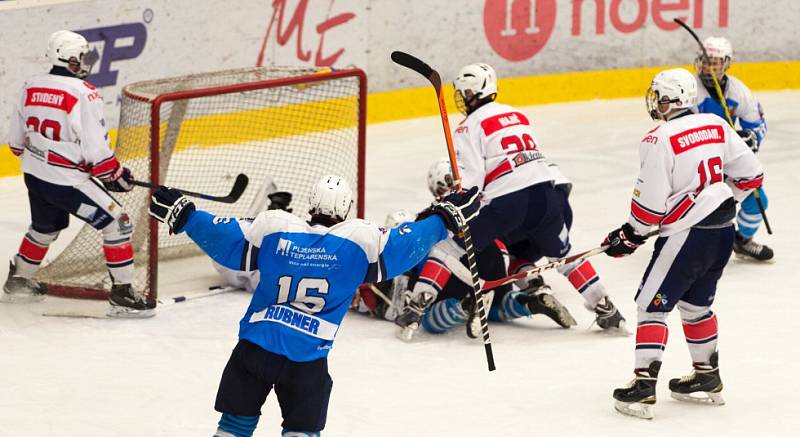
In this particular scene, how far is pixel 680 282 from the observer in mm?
4738

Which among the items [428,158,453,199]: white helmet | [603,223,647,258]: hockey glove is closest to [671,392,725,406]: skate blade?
[603,223,647,258]: hockey glove

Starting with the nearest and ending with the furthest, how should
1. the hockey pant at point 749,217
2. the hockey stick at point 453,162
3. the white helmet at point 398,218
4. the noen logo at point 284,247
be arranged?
the noen logo at point 284,247, the hockey stick at point 453,162, the white helmet at point 398,218, the hockey pant at point 749,217

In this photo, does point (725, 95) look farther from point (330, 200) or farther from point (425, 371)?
point (330, 200)

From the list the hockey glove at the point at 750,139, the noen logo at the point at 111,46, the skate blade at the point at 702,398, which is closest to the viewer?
the skate blade at the point at 702,398

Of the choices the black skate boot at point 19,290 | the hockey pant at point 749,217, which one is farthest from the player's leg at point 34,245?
the hockey pant at point 749,217

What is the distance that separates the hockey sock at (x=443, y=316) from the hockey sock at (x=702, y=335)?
3.64 feet

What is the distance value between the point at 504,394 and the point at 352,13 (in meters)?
4.88

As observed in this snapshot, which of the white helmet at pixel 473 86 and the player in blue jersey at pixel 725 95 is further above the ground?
the white helmet at pixel 473 86

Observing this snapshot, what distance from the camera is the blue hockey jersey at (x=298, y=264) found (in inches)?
148

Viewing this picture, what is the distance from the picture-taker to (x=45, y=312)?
6020 millimetres

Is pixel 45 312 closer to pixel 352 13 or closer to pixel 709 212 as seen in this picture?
pixel 709 212

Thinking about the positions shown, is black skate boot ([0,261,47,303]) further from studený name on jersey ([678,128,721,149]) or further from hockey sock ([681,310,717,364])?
studený name on jersey ([678,128,721,149])

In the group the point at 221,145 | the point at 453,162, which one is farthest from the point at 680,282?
the point at 221,145

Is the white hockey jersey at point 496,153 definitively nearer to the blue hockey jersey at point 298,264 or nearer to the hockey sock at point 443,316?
the hockey sock at point 443,316
